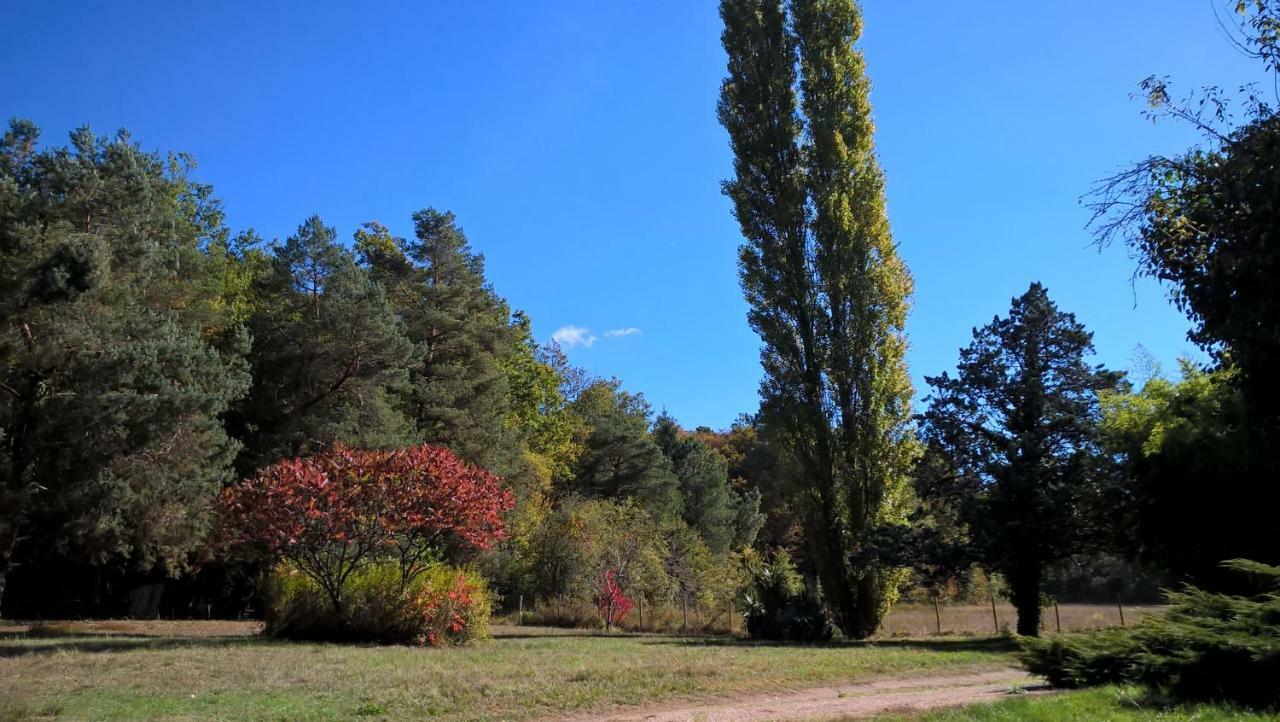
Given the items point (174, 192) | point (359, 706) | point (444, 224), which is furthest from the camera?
point (444, 224)

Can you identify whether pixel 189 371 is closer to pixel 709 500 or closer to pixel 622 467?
pixel 622 467

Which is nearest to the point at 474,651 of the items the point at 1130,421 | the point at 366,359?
the point at 366,359

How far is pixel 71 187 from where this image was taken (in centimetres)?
2038

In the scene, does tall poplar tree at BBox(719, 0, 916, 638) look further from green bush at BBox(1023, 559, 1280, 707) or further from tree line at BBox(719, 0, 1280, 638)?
green bush at BBox(1023, 559, 1280, 707)

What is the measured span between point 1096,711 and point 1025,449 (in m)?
16.7

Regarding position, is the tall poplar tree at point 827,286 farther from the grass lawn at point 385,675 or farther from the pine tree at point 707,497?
the pine tree at point 707,497

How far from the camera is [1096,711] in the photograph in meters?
6.88

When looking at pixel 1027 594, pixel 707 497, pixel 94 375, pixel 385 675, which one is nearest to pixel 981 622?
pixel 1027 594

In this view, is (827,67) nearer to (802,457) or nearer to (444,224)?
(802,457)

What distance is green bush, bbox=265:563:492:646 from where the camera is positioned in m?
16.3

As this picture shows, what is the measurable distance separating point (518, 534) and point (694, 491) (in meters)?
21.8

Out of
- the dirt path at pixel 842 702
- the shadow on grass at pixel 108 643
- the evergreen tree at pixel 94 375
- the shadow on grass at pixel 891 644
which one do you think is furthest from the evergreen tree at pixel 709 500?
the dirt path at pixel 842 702

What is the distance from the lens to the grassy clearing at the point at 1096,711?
638cm

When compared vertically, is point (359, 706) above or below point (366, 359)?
below
